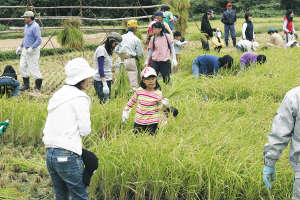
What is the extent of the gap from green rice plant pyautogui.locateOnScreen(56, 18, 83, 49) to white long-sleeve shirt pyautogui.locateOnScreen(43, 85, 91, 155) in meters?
7.30

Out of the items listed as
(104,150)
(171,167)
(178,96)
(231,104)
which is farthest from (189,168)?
(178,96)

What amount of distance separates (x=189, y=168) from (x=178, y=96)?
229 cm

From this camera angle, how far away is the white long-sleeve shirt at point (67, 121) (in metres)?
1.97

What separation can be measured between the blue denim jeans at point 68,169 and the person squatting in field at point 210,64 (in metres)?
3.49

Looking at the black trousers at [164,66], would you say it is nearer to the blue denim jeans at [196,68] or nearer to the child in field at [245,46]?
the blue denim jeans at [196,68]

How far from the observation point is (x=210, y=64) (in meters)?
5.38

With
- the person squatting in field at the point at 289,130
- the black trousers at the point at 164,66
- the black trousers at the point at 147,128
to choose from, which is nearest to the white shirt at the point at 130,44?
the black trousers at the point at 164,66

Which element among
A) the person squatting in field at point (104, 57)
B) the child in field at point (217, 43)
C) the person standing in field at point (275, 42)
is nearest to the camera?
the person squatting in field at point (104, 57)

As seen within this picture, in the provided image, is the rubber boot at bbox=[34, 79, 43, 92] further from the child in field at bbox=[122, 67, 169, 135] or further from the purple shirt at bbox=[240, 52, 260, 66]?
the purple shirt at bbox=[240, 52, 260, 66]

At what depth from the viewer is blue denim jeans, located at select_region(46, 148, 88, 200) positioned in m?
1.96

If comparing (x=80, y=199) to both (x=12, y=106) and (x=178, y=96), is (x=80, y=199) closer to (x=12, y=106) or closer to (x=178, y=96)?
(x=12, y=106)

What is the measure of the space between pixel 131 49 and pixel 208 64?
134cm

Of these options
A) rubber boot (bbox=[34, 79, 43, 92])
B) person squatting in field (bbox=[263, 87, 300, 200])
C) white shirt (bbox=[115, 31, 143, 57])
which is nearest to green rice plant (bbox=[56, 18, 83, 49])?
rubber boot (bbox=[34, 79, 43, 92])

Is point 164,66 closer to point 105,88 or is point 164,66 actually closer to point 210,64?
point 210,64
